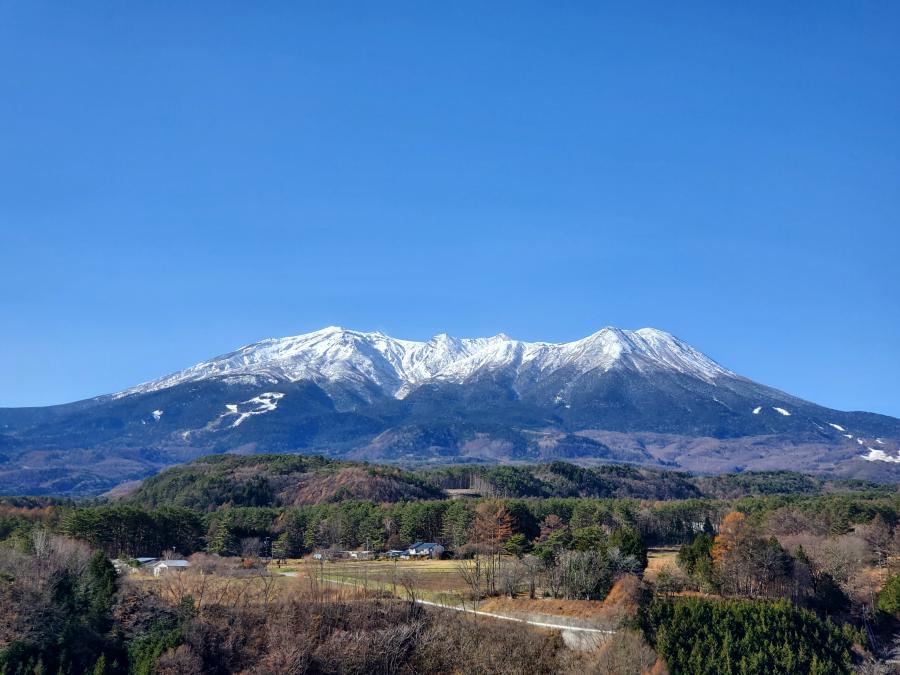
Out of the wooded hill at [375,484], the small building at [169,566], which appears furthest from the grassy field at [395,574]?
the wooded hill at [375,484]

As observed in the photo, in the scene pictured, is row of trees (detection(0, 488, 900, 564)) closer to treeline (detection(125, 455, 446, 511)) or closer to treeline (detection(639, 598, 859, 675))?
treeline (detection(639, 598, 859, 675))

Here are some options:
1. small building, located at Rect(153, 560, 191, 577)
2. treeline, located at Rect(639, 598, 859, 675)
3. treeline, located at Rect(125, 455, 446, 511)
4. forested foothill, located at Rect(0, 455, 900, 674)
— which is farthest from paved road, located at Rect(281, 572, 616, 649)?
treeline, located at Rect(125, 455, 446, 511)

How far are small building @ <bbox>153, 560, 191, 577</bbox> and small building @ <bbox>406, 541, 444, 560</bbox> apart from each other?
2449cm

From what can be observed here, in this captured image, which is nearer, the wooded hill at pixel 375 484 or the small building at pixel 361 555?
the small building at pixel 361 555

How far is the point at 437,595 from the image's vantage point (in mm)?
60219

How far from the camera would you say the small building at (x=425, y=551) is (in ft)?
280

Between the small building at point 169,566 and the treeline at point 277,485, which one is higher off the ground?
the treeline at point 277,485

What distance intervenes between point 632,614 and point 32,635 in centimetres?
3501

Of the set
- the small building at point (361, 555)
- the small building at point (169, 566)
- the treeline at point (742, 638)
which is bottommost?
the treeline at point (742, 638)

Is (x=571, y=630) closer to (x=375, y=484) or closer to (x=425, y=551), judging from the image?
(x=425, y=551)

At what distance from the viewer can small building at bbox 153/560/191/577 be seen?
64375 mm

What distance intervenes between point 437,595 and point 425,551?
26.4m

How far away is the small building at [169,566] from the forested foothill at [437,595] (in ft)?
4.46

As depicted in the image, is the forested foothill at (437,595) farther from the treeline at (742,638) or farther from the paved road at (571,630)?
the paved road at (571,630)
